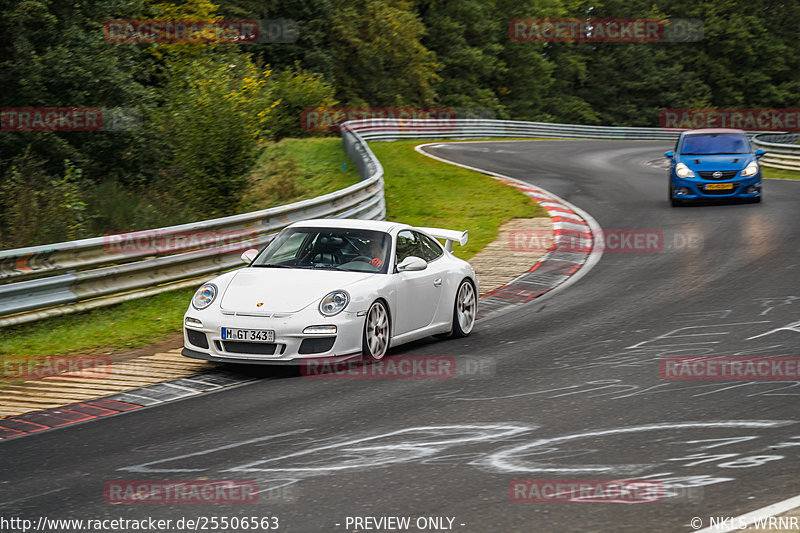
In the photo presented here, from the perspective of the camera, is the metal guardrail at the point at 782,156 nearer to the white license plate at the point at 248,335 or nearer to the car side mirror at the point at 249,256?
the car side mirror at the point at 249,256

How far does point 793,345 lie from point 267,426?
5.34 metres

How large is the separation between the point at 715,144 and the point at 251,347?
1564 cm

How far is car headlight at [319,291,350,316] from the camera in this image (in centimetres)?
872

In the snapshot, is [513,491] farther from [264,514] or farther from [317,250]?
[317,250]

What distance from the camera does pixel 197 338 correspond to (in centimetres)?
883

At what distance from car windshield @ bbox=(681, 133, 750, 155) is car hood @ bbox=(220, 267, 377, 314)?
45.6ft

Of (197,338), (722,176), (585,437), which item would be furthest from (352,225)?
(722,176)

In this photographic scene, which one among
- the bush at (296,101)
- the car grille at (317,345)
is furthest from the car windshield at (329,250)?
the bush at (296,101)

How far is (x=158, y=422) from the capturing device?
7.09 metres

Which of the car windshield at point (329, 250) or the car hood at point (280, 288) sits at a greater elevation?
the car windshield at point (329, 250)

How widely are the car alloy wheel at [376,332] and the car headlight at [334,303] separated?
0.30 m

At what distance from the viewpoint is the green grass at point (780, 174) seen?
27.9m

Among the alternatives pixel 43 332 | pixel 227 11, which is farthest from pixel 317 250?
pixel 227 11

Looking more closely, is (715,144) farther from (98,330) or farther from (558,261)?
(98,330)
